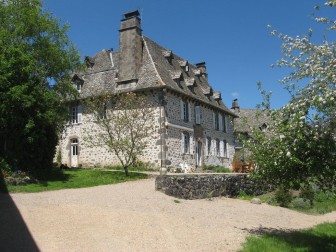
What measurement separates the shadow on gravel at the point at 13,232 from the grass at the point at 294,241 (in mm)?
4361

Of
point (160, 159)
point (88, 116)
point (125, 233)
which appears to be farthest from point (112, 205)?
point (88, 116)

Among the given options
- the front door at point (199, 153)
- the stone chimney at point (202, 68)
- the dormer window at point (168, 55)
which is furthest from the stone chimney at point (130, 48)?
the stone chimney at point (202, 68)

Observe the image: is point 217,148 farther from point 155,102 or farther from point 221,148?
point 155,102

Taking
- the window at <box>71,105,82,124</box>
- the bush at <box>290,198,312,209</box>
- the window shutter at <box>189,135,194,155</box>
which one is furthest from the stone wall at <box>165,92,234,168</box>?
the bush at <box>290,198,312,209</box>

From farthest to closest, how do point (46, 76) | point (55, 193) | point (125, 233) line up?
point (46, 76) → point (55, 193) → point (125, 233)

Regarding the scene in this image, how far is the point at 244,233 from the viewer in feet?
31.9

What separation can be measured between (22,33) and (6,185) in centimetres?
912

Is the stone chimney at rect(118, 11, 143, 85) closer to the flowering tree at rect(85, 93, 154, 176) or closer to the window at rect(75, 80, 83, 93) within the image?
the flowering tree at rect(85, 93, 154, 176)

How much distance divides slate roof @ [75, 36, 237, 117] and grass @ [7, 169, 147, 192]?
5859mm

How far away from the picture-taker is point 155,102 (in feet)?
78.0

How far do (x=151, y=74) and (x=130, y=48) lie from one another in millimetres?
2545

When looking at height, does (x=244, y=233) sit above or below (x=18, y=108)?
below

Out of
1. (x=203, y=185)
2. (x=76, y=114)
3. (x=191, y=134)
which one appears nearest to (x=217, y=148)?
(x=191, y=134)

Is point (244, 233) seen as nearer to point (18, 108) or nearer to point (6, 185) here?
point (6, 185)
